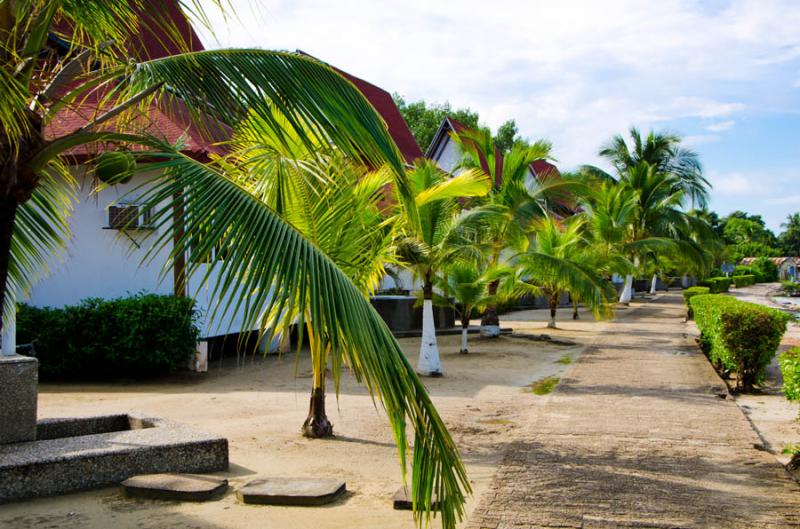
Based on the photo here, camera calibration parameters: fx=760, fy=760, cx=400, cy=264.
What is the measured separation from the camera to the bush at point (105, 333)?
1166 cm

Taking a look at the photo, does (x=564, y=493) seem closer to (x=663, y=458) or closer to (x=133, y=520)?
(x=663, y=458)

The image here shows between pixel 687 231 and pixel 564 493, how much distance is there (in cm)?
3530

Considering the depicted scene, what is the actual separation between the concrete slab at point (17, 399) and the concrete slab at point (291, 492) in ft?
6.45

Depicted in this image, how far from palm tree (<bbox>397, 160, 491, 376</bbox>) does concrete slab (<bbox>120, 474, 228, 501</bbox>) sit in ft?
19.4

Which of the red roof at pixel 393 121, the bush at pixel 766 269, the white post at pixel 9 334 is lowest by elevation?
the white post at pixel 9 334

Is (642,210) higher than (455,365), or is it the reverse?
(642,210)

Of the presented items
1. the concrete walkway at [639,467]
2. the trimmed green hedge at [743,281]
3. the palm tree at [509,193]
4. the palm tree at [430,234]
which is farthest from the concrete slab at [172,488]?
the trimmed green hedge at [743,281]

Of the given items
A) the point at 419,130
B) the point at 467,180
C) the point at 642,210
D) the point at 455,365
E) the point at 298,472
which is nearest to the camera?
the point at 298,472

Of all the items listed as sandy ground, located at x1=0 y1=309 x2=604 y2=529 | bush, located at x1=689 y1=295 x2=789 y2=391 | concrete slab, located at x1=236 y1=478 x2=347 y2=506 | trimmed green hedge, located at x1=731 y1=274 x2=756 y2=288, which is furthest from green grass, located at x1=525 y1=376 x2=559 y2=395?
trimmed green hedge, located at x1=731 y1=274 x2=756 y2=288

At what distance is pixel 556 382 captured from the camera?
40.4 feet

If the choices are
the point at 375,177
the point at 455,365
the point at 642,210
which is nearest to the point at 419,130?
the point at 642,210

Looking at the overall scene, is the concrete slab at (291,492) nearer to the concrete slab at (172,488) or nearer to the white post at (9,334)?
the concrete slab at (172,488)

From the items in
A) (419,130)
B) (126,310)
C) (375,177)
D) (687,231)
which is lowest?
(126,310)

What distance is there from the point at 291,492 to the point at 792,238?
123244 mm
